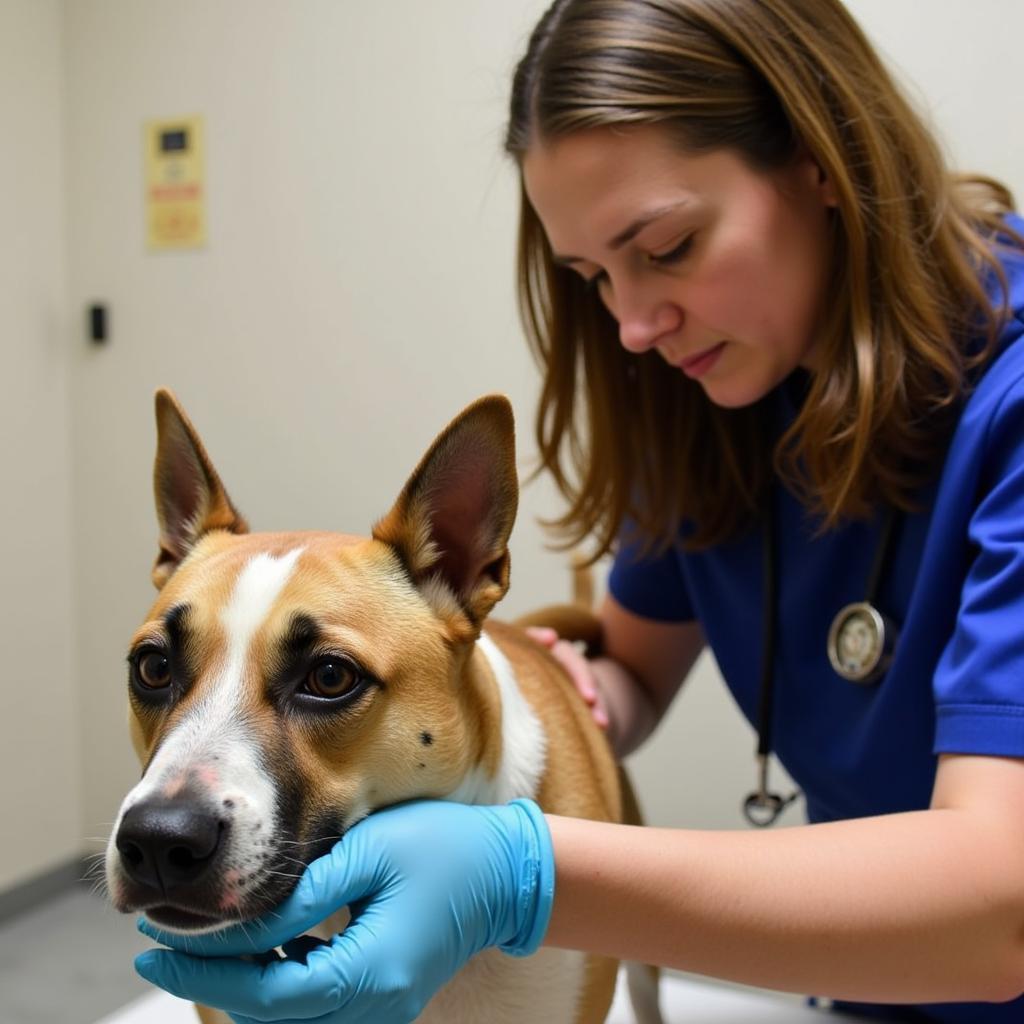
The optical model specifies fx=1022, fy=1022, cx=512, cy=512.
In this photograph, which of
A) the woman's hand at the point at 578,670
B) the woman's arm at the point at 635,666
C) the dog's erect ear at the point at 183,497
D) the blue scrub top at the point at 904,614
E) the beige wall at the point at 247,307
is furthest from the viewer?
the beige wall at the point at 247,307

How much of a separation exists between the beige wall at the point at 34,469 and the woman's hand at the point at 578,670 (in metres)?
1.94

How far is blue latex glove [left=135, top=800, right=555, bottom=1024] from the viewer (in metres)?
0.77

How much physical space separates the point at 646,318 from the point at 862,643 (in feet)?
1.50

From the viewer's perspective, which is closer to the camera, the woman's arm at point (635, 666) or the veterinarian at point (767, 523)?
the veterinarian at point (767, 523)

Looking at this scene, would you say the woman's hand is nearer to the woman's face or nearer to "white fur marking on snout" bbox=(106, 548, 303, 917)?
the woman's face

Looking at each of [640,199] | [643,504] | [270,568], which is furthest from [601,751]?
[640,199]

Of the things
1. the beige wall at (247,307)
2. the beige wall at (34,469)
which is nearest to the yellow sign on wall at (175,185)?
the beige wall at (247,307)

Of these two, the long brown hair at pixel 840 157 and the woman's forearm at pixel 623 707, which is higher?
the long brown hair at pixel 840 157

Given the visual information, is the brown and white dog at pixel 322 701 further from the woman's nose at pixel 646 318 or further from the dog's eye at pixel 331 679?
the woman's nose at pixel 646 318

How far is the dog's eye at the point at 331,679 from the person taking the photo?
882mm

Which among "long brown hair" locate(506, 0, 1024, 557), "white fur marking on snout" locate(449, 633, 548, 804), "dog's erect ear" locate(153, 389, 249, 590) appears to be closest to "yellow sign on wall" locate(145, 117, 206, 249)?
"long brown hair" locate(506, 0, 1024, 557)

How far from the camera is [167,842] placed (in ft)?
2.39

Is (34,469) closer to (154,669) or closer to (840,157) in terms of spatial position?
(154,669)

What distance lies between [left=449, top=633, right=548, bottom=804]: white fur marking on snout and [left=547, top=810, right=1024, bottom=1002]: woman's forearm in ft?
0.47
